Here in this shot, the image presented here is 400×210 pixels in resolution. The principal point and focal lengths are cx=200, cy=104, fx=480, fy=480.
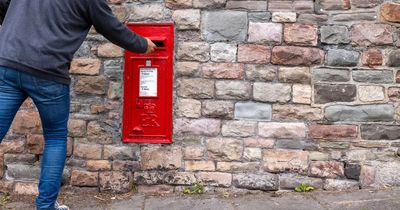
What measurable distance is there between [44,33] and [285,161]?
217 centimetres

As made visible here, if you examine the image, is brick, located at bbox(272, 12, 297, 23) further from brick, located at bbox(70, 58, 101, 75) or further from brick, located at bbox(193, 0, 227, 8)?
brick, located at bbox(70, 58, 101, 75)

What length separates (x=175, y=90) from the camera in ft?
→ 13.1

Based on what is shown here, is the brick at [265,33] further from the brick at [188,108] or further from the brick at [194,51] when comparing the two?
the brick at [188,108]

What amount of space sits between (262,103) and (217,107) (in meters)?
0.37

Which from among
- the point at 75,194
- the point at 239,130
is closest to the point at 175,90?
the point at 239,130

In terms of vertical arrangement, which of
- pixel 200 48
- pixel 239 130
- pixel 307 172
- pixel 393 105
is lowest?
pixel 307 172

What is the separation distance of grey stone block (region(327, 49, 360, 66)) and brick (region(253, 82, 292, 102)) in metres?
0.42

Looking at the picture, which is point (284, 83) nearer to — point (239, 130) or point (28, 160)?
point (239, 130)

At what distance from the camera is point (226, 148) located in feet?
13.1

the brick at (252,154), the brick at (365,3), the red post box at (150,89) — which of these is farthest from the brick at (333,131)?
the red post box at (150,89)

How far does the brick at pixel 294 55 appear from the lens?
394cm

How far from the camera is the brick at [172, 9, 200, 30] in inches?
155

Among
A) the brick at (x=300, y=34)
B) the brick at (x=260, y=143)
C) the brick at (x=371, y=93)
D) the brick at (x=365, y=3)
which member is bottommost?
the brick at (x=260, y=143)

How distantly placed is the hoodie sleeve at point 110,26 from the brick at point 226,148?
107 centimetres
